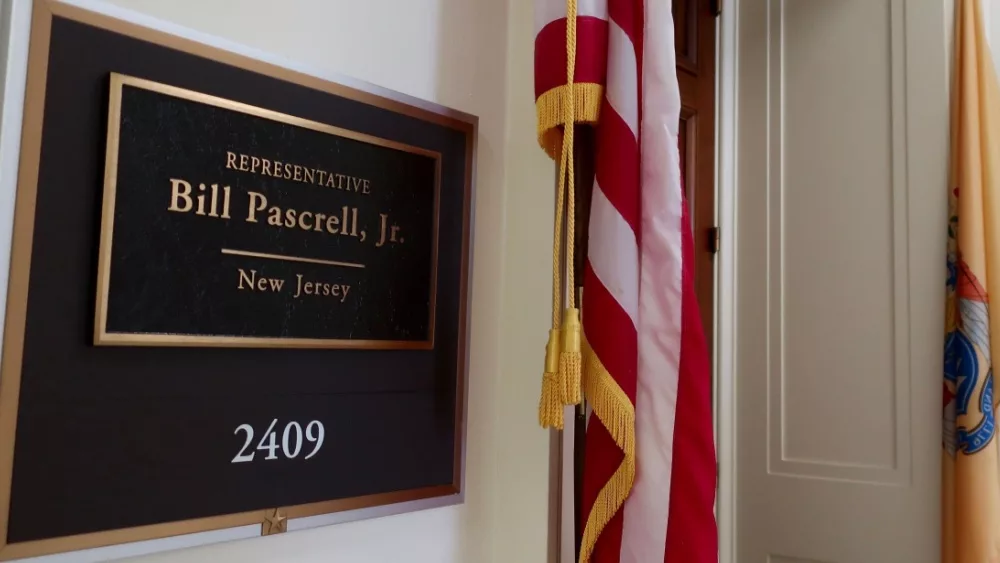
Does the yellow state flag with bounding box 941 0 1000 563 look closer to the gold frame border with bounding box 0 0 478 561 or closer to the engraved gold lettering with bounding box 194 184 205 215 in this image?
the gold frame border with bounding box 0 0 478 561

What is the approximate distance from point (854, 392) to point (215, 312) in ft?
4.11

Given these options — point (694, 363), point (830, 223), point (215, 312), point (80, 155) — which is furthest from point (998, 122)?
point (80, 155)

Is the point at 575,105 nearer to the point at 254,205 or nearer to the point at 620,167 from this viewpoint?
the point at 620,167

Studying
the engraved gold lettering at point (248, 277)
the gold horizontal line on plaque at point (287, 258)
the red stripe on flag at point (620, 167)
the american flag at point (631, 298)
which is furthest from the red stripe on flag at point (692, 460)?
the engraved gold lettering at point (248, 277)

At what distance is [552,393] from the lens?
0.96 metres

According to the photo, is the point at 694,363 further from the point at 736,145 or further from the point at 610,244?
the point at 736,145

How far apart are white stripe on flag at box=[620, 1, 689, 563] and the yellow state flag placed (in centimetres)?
69

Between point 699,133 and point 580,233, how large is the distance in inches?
26.7

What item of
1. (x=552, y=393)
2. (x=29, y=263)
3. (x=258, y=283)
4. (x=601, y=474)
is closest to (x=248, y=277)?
(x=258, y=283)

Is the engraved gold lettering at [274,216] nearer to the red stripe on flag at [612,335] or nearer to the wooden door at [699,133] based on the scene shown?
the red stripe on flag at [612,335]

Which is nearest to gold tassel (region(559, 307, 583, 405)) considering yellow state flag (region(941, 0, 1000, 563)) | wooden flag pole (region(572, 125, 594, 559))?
wooden flag pole (region(572, 125, 594, 559))

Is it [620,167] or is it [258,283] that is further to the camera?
[620,167]

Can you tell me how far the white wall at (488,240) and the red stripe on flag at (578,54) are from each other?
0.18 metres

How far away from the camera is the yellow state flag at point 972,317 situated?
1.28 m
